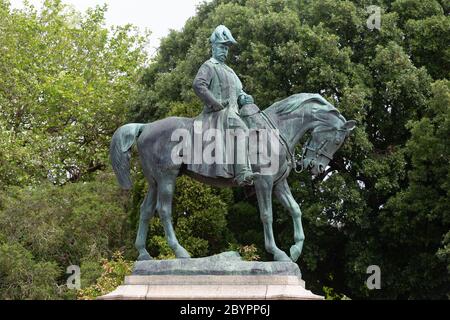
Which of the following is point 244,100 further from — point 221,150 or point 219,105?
point 221,150

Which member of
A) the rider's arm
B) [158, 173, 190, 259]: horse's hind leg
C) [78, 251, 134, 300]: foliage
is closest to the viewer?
[158, 173, 190, 259]: horse's hind leg

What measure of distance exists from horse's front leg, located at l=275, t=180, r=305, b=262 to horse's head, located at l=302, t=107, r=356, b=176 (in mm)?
586

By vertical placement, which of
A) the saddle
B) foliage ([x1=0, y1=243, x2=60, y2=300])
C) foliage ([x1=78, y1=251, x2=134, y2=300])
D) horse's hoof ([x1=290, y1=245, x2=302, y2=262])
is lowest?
foliage ([x1=0, y1=243, x2=60, y2=300])

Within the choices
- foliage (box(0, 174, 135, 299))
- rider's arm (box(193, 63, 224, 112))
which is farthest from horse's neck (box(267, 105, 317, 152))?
foliage (box(0, 174, 135, 299))

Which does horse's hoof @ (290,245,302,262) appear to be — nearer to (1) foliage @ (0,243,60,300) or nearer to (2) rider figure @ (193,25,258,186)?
(2) rider figure @ (193,25,258,186)

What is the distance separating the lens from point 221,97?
50.1 feet

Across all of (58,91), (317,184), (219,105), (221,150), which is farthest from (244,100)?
(58,91)

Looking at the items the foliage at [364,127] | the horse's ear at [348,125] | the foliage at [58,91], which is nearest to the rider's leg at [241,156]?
the horse's ear at [348,125]

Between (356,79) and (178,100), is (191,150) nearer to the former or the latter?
(356,79)

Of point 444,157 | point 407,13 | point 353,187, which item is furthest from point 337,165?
point 407,13

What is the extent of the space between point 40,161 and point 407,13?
42.0 ft

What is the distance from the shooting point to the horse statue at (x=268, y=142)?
15.0 metres

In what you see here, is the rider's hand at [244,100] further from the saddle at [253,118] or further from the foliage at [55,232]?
the foliage at [55,232]

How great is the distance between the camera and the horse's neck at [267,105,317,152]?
1512 cm
